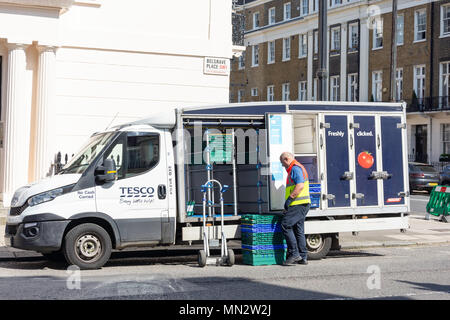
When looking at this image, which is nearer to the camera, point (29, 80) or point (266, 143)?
point (266, 143)

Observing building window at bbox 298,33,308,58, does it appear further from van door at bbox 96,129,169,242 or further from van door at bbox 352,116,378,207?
van door at bbox 96,129,169,242

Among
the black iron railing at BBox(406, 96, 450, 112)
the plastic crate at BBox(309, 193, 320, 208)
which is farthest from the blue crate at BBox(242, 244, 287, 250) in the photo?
the black iron railing at BBox(406, 96, 450, 112)

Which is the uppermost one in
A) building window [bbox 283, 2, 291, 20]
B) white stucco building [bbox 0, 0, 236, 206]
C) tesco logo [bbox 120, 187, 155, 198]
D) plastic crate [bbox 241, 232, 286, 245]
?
building window [bbox 283, 2, 291, 20]

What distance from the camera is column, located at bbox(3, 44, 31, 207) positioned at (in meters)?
16.5

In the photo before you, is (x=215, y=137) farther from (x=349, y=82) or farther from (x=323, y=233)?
(x=349, y=82)

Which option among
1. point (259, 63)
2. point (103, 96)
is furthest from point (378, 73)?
point (103, 96)

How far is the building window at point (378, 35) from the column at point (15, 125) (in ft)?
115

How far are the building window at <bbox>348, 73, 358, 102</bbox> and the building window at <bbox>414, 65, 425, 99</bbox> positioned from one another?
5.88m

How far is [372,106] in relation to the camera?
40.3ft

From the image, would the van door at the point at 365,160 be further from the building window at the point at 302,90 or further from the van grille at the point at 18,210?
the building window at the point at 302,90

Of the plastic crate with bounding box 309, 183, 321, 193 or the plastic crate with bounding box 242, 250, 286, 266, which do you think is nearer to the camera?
the plastic crate with bounding box 242, 250, 286, 266

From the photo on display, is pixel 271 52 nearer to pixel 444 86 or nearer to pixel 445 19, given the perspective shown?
pixel 445 19

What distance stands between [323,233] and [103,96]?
7913mm

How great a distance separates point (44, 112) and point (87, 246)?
6956 millimetres
